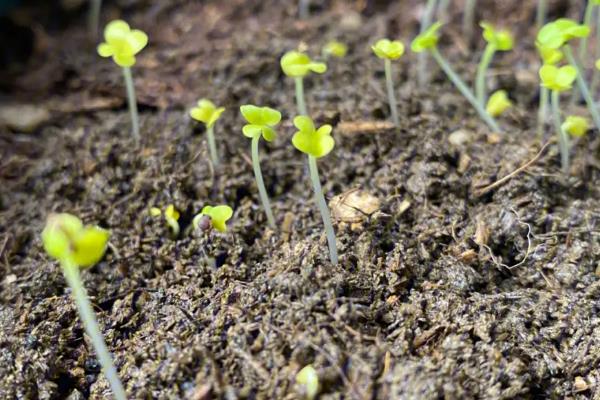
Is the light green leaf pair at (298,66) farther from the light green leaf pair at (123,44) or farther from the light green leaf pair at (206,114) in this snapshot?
the light green leaf pair at (123,44)

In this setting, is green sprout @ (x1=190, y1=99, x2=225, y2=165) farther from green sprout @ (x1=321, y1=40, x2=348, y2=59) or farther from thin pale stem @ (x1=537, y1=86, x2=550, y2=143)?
thin pale stem @ (x1=537, y1=86, x2=550, y2=143)

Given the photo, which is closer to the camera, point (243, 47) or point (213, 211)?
point (213, 211)

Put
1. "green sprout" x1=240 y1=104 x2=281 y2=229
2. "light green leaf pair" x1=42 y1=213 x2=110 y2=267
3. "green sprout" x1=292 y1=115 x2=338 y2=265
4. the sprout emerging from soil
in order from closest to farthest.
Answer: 1. "light green leaf pair" x1=42 y1=213 x2=110 y2=267
2. the sprout emerging from soil
3. "green sprout" x1=292 y1=115 x2=338 y2=265
4. "green sprout" x1=240 y1=104 x2=281 y2=229

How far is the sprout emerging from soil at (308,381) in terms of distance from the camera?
979 mm

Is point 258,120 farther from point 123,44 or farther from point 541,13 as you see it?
point 541,13

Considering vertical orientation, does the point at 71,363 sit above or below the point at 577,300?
above

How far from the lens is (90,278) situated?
4.25ft

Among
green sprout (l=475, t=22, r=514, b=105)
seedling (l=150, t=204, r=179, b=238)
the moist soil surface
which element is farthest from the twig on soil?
seedling (l=150, t=204, r=179, b=238)

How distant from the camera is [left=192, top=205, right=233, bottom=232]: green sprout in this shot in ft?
4.13

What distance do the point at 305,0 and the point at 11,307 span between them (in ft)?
4.08

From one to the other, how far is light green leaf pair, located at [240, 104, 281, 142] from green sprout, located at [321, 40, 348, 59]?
1.89 ft

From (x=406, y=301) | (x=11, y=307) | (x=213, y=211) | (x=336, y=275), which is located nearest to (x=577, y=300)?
(x=406, y=301)

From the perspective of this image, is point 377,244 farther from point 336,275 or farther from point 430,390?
point 430,390

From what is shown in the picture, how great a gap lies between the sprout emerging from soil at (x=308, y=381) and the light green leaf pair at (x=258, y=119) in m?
0.44
